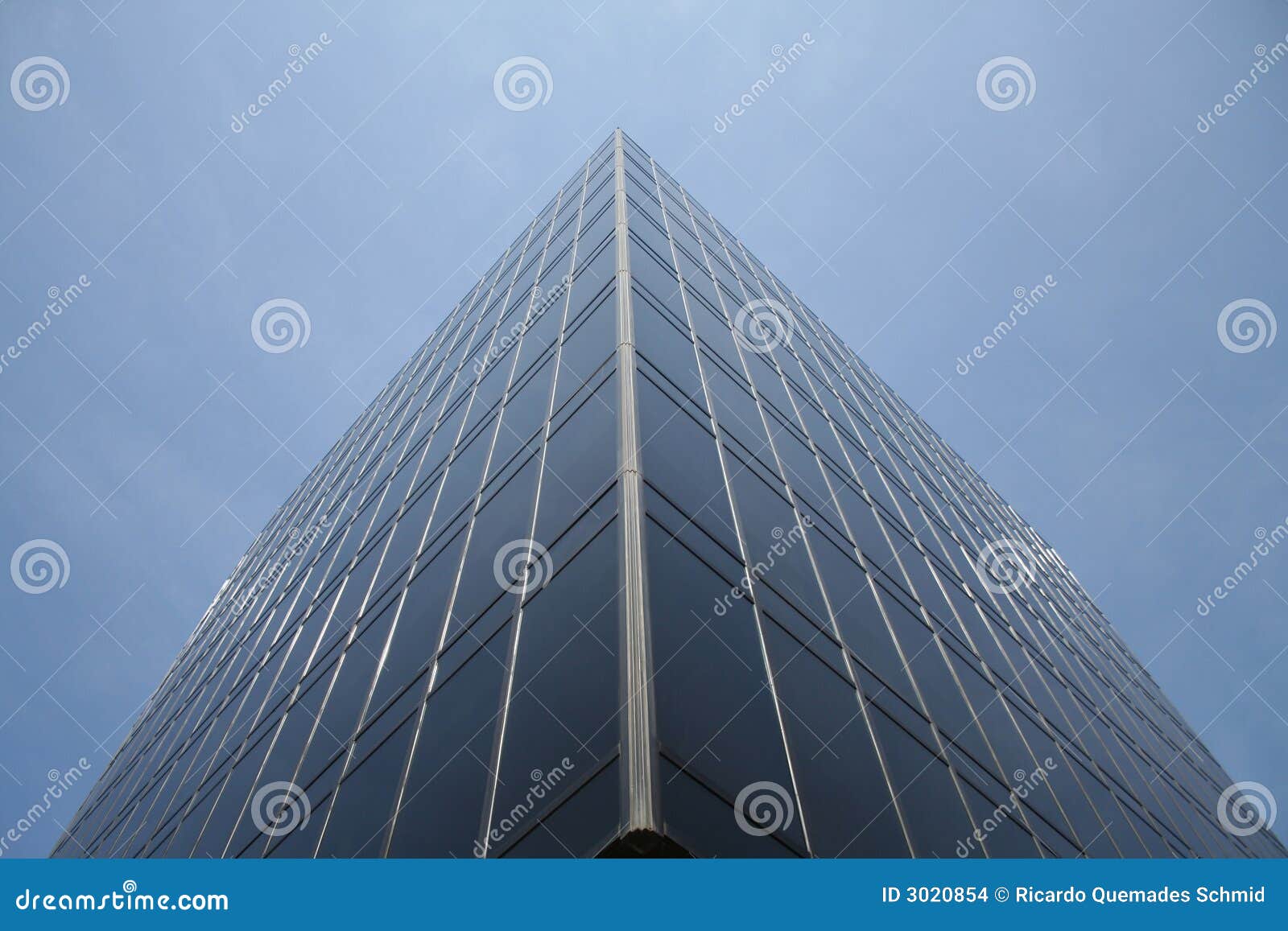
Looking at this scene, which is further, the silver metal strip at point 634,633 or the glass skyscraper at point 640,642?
the glass skyscraper at point 640,642

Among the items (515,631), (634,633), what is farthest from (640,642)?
(515,631)

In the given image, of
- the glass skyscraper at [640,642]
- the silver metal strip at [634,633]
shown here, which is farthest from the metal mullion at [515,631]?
the silver metal strip at [634,633]

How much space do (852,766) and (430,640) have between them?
4.95m

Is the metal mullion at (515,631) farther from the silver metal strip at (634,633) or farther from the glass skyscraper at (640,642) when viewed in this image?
the silver metal strip at (634,633)

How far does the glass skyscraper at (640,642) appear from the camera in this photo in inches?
322

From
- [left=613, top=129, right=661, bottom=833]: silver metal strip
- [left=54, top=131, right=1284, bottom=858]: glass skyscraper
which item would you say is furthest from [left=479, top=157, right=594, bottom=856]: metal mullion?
[left=613, top=129, right=661, bottom=833]: silver metal strip

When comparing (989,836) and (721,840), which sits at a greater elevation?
(989,836)

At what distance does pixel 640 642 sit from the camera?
27.0 feet

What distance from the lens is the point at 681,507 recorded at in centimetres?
1032

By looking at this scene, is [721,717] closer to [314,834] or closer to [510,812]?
[510,812]

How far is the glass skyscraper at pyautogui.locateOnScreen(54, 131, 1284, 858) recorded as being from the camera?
8.17 m

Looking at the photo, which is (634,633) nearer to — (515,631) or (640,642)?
(640,642)

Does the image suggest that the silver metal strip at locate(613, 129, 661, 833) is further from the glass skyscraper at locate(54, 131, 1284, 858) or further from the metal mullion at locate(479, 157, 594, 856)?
the metal mullion at locate(479, 157, 594, 856)
